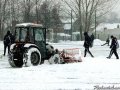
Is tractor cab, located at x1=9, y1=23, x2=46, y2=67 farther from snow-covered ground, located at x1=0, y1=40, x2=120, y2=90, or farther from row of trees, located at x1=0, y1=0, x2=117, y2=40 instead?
row of trees, located at x1=0, y1=0, x2=117, y2=40

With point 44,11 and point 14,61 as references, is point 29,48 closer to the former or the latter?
point 14,61

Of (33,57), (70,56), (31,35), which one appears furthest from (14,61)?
(70,56)

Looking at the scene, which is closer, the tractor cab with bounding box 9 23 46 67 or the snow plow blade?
the tractor cab with bounding box 9 23 46 67

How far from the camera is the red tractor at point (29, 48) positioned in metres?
20.4

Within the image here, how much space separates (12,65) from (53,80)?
6666mm

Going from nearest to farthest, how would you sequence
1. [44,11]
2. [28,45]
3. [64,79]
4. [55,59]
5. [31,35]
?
1. [64,79]
2. [28,45]
3. [31,35]
4. [55,59]
5. [44,11]

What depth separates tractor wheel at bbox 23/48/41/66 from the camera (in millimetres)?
20125

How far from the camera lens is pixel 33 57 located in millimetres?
20750

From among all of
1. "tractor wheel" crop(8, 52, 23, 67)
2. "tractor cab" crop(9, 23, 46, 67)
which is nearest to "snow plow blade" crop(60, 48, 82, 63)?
"tractor cab" crop(9, 23, 46, 67)

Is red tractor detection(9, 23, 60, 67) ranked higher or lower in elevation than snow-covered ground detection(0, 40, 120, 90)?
higher

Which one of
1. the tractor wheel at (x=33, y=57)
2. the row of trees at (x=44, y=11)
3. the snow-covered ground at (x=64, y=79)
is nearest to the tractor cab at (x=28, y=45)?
the tractor wheel at (x=33, y=57)

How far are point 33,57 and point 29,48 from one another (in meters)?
0.58

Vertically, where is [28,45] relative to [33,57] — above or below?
above

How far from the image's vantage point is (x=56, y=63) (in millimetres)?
22000
